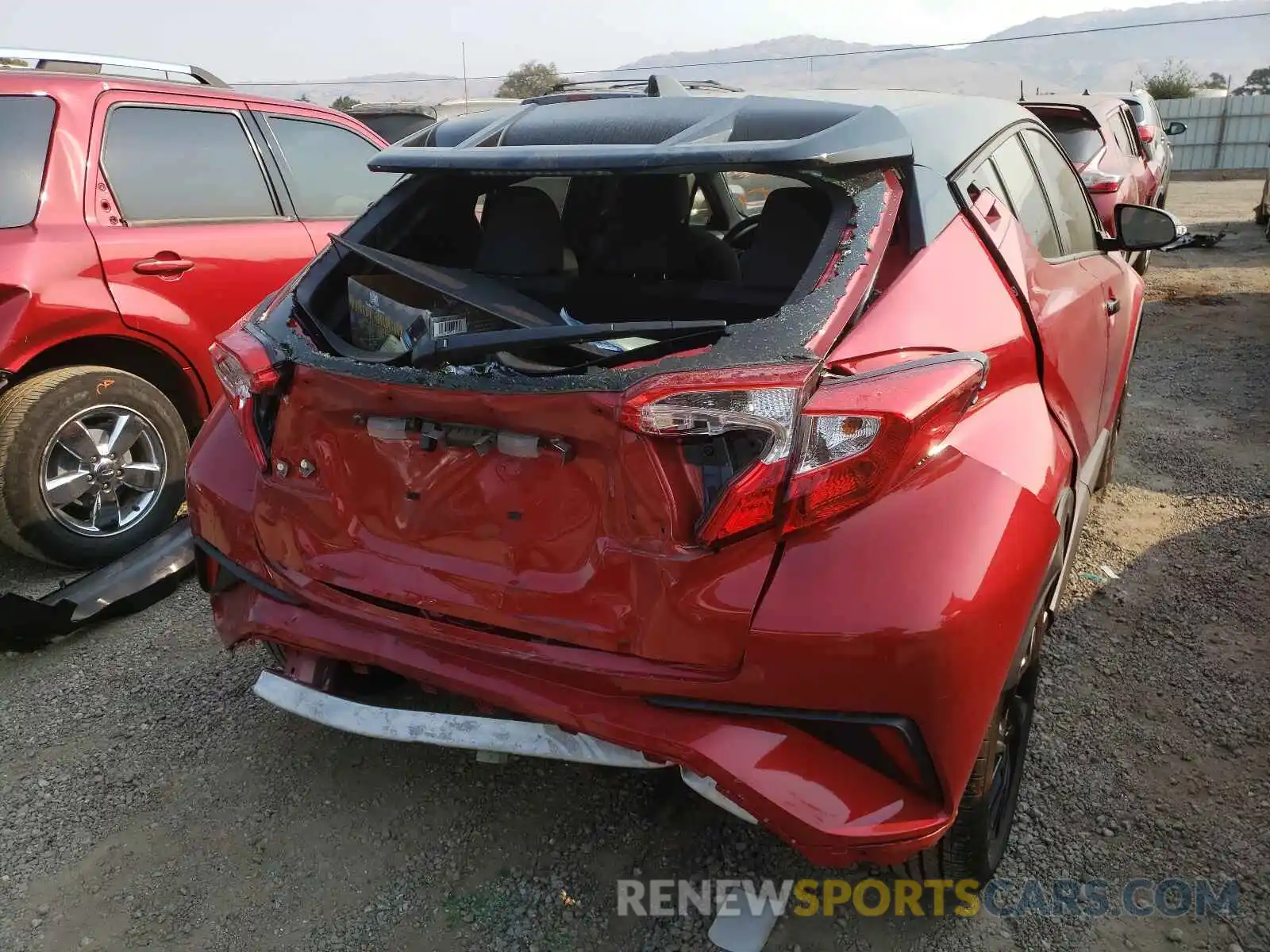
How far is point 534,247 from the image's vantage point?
2744 mm

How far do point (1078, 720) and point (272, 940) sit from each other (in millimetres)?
2171

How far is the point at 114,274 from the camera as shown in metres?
3.73

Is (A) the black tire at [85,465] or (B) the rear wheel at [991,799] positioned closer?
(B) the rear wheel at [991,799]

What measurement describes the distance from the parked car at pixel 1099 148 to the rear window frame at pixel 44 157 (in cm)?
602

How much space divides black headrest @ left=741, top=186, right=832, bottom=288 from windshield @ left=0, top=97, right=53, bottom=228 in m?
2.84

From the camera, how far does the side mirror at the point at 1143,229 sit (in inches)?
128

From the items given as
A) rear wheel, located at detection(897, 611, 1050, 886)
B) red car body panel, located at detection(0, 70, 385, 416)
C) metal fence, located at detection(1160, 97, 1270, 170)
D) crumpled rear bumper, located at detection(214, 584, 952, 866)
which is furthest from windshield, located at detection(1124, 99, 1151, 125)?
metal fence, located at detection(1160, 97, 1270, 170)

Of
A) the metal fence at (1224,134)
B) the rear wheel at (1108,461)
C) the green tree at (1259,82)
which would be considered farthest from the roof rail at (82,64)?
the green tree at (1259,82)

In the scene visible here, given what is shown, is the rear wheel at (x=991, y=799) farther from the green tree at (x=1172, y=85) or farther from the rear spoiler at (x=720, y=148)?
the green tree at (x=1172, y=85)

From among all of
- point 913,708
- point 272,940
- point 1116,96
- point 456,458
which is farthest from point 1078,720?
point 1116,96

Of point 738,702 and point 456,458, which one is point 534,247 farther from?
point 738,702

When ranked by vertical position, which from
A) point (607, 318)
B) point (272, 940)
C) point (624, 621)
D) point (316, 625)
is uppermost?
point (607, 318)

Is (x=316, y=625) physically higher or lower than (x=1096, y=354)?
lower

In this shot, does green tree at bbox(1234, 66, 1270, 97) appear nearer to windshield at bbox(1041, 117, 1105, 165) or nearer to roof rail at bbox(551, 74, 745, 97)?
windshield at bbox(1041, 117, 1105, 165)
